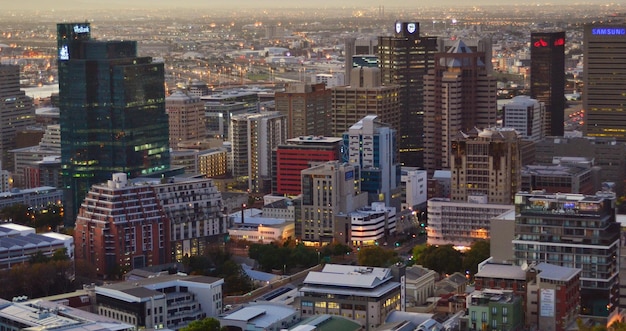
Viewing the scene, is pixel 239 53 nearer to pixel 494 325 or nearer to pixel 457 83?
pixel 457 83

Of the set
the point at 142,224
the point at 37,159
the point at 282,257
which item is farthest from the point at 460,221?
the point at 37,159

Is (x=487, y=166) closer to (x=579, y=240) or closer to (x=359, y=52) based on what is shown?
(x=579, y=240)

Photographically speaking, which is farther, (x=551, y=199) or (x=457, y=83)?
(x=457, y=83)


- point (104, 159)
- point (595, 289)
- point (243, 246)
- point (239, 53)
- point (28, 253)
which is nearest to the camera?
point (595, 289)

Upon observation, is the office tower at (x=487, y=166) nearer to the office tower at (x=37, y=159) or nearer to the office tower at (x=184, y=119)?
the office tower at (x=37, y=159)

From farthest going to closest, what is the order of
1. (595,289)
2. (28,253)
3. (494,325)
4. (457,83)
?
(457,83)
(28,253)
(595,289)
(494,325)

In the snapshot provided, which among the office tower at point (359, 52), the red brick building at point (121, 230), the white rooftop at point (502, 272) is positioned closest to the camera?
the white rooftop at point (502, 272)

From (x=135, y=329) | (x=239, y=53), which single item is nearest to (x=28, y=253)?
(x=135, y=329)

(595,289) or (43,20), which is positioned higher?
(43,20)

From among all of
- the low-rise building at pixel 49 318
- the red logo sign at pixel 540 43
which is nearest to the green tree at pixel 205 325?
the low-rise building at pixel 49 318
